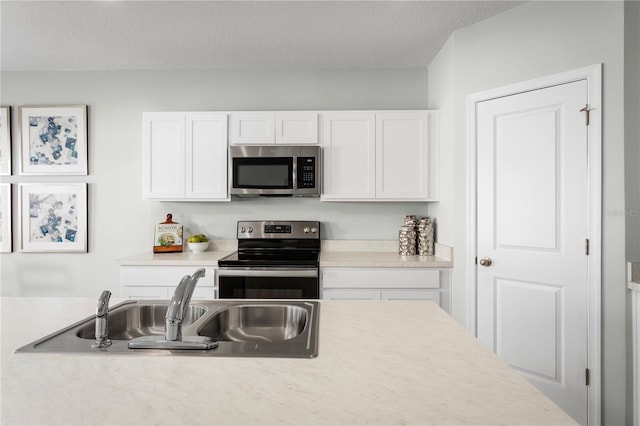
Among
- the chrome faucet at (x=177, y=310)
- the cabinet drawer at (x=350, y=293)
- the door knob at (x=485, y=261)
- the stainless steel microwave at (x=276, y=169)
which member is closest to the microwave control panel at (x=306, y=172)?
the stainless steel microwave at (x=276, y=169)

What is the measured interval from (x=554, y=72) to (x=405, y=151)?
3.71 ft

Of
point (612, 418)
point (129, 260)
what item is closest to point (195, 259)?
point (129, 260)

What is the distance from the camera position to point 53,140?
136 inches

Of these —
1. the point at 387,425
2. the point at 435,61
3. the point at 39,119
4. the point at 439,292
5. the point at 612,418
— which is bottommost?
the point at 612,418

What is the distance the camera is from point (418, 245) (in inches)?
126

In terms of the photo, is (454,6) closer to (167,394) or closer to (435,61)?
(435,61)

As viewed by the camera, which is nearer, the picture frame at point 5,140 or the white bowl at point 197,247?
the white bowl at point 197,247

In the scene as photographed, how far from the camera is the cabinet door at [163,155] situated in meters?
3.09

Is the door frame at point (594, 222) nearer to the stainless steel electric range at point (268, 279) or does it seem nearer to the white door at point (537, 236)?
the white door at point (537, 236)

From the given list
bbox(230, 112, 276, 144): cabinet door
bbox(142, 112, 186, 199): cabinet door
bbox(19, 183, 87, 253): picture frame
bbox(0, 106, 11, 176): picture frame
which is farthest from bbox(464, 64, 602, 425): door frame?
bbox(0, 106, 11, 176): picture frame

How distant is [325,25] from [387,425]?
259 centimetres

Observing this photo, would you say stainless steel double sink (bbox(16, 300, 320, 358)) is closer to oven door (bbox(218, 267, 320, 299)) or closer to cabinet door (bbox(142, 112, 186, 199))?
oven door (bbox(218, 267, 320, 299))

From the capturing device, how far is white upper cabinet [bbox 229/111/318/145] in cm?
307

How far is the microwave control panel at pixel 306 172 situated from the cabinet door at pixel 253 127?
315 mm
